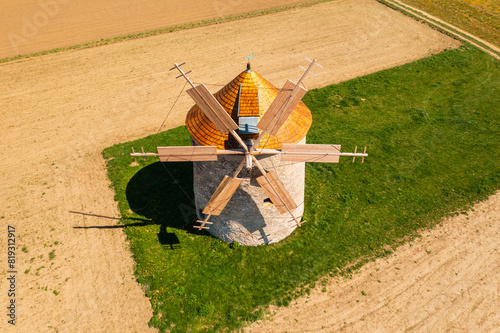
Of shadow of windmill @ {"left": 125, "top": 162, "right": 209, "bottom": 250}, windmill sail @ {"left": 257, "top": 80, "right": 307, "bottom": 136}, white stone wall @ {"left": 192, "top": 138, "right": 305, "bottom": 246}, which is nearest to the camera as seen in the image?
windmill sail @ {"left": 257, "top": 80, "right": 307, "bottom": 136}

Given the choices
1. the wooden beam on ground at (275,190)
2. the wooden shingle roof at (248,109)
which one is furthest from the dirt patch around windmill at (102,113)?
the wooden shingle roof at (248,109)

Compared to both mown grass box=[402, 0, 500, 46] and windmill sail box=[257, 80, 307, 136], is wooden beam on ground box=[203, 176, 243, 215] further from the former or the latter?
mown grass box=[402, 0, 500, 46]

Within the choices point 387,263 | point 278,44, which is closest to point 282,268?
point 387,263

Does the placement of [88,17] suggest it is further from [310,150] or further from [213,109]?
[310,150]

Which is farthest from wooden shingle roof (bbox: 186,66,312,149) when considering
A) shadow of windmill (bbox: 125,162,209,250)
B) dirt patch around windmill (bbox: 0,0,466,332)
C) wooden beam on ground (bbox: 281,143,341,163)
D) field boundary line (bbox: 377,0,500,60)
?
field boundary line (bbox: 377,0,500,60)

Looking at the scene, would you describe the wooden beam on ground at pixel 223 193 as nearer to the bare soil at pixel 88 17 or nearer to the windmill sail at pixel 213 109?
the windmill sail at pixel 213 109

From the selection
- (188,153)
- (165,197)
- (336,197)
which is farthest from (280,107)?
(165,197)
